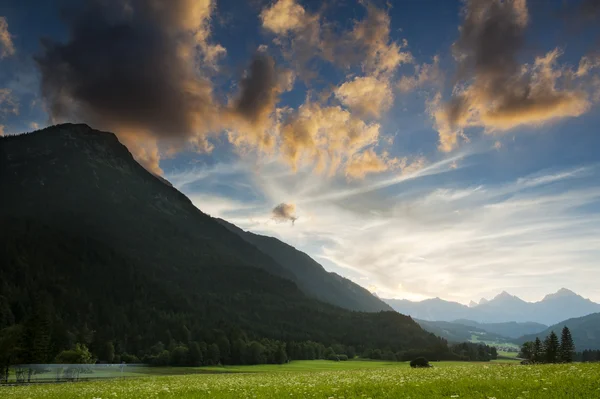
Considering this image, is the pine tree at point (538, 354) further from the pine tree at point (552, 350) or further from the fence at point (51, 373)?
the fence at point (51, 373)

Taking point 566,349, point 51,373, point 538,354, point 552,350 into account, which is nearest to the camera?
point 51,373

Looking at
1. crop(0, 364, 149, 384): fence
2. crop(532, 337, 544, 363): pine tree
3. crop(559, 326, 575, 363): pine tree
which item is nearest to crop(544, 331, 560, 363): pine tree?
crop(559, 326, 575, 363): pine tree

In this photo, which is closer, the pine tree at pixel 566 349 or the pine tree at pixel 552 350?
the pine tree at pixel 552 350

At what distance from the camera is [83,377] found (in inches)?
3529

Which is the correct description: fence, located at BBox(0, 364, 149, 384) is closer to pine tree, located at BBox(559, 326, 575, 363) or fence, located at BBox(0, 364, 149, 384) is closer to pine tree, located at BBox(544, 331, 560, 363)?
pine tree, located at BBox(544, 331, 560, 363)

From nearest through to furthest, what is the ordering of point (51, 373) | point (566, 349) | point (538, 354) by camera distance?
point (51, 373), point (566, 349), point (538, 354)

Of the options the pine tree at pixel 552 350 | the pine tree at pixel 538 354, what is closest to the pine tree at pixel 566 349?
the pine tree at pixel 552 350

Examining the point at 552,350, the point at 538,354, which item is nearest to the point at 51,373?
the point at 552,350

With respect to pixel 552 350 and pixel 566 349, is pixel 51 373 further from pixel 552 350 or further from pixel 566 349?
pixel 566 349

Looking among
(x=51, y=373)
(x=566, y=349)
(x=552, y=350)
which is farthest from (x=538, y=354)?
(x=51, y=373)

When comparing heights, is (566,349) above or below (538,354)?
above

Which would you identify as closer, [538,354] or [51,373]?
[51,373]

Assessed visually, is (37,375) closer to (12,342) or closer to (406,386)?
(12,342)

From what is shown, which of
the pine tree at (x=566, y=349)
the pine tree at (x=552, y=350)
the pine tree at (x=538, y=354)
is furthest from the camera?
the pine tree at (x=538, y=354)
